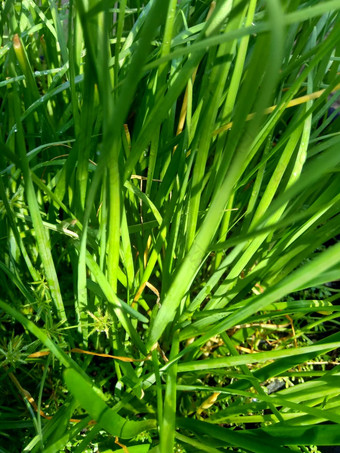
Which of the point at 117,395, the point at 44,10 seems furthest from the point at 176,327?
the point at 44,10

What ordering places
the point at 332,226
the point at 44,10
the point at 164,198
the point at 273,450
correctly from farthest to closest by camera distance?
the point at 44,10 → the point at 164,198 → the point at 332,226 → the point at 273,450

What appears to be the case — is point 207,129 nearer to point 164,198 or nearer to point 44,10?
point 164,198

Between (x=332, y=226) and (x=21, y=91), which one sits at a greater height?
(x=21, y=91)

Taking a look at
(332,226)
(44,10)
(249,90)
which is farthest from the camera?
(44,10)

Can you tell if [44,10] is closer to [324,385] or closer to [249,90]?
[249,90]

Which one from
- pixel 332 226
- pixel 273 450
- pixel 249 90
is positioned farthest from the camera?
pixel 332 226

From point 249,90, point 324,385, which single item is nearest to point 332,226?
point 324,385

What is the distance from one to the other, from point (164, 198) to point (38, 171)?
0.73ft

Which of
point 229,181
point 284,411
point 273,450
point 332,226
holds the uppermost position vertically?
point 229,181

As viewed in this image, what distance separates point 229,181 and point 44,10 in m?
0.57

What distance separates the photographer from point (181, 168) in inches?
21.8

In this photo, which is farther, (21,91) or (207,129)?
(21,91)

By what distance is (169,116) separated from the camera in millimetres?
596

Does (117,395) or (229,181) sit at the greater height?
(229,181)
